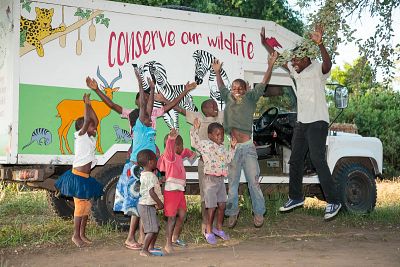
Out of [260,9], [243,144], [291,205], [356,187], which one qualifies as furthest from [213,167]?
[260,9]

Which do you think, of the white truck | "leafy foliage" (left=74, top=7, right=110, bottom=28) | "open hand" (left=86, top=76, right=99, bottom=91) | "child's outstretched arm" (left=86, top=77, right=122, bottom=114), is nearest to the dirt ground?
the white truck

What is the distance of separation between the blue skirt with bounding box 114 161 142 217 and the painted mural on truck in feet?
3.01

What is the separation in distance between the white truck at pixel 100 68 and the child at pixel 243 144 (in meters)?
0.79

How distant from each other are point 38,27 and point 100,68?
90 cm

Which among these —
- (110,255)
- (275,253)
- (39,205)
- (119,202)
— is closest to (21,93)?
(119,202)

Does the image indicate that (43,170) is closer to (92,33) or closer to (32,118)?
(32,118)

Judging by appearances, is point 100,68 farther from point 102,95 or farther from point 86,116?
point 86,116

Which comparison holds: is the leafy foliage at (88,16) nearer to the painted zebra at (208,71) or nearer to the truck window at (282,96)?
the painted zebra at (208,71)

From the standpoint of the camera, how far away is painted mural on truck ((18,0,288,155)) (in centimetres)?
729

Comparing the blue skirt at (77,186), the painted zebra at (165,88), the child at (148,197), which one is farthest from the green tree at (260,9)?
the child at (148,197)

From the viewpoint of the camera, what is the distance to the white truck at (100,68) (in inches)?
285

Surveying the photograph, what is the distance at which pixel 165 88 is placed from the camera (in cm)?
812

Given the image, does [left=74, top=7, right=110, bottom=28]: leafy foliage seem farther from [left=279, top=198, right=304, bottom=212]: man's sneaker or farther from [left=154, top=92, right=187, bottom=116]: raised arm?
[left=279, top=198, right=304, bottom=212]: man's sneaker

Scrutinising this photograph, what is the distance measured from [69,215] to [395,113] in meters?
12.4
